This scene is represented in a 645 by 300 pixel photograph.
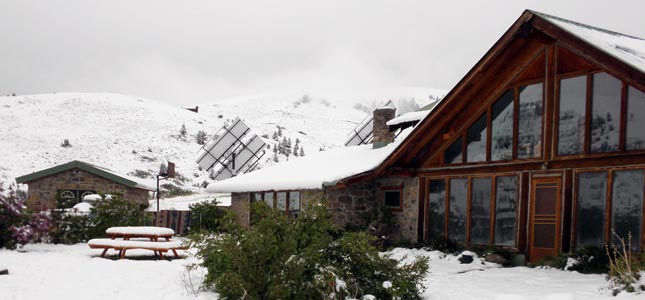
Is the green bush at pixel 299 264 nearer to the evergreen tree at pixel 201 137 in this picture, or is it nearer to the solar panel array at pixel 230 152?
the solar panel array at pixel 230 152

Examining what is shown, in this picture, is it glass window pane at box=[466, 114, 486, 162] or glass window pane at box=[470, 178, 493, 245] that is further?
glass window pane at box=[466, 114, 486, 162]

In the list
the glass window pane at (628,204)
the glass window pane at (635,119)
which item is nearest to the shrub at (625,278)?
the glass window pane at (628,204)

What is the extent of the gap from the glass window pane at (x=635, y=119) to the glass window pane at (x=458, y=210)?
369 cm

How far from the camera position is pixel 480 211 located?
12133 millimetres

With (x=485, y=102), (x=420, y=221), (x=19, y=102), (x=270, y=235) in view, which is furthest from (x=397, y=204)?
(x=19, y=102)

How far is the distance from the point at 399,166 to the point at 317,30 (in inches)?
857

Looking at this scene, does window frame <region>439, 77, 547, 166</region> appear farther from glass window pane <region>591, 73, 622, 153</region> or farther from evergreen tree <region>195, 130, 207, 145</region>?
evergreen tree <region>195, 130, 207, 145</region>

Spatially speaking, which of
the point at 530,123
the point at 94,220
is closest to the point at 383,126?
the point at 530,123

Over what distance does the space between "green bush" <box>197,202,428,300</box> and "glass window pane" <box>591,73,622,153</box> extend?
4.38 meters

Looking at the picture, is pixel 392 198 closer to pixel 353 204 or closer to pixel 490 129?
pixel 353 204

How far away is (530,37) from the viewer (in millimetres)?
10883

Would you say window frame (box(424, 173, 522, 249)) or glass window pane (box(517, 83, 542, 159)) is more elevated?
glass window pane (box(517, 83, 542, 159))

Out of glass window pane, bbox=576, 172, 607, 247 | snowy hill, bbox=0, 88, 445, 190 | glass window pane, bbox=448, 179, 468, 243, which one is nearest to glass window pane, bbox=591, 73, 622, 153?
glass window pane, bbox=576, 172, 607, 247

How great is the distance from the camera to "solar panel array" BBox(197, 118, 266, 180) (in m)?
27.3
